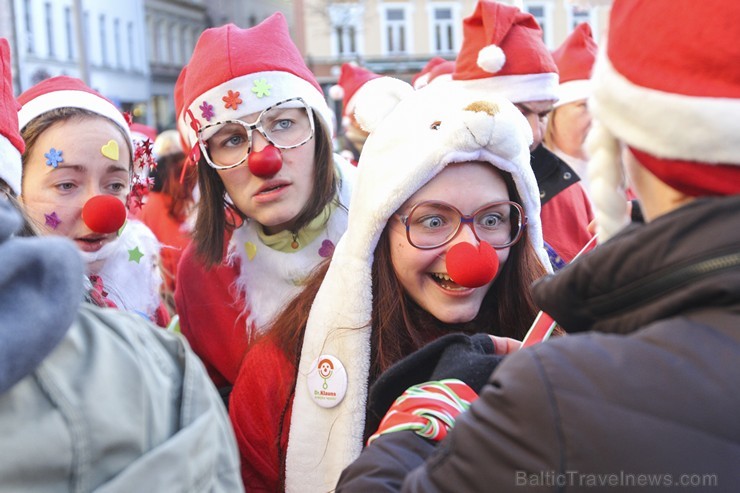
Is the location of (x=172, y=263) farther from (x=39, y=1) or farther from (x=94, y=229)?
(x=39, y=1)

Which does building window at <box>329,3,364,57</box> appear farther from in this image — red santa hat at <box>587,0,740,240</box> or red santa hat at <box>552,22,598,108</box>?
red santa hat at <box>587,0,740,240</box>

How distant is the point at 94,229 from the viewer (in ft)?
9.14

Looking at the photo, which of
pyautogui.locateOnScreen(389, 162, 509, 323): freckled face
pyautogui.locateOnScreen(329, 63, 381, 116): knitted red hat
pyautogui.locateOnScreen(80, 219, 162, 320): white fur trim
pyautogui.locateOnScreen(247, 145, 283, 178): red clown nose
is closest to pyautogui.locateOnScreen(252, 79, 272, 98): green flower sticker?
pyautogui.locateOnScreen(247, 145, 283, 178): red clown nose

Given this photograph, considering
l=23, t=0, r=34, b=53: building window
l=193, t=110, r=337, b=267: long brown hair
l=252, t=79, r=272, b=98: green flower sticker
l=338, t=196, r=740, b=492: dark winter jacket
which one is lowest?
l=23, t=0, r=34, b=53: building window

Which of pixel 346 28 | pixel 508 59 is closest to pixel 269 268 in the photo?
pixel 508 59

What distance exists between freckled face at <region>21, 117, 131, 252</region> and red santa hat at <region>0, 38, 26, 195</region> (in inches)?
12.2

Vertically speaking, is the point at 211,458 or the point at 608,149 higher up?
the point at 608,149

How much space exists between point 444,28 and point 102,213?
32552 mm

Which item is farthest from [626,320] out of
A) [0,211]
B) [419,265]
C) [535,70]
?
[535,70]

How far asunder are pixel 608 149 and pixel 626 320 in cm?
30

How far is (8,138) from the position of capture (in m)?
2.44

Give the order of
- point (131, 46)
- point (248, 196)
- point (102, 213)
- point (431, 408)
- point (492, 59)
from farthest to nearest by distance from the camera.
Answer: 1. point (131, 46)
2. point (492, 59)
3. point (248, 196)
4. point (102, 213)
5. point (431, 408)

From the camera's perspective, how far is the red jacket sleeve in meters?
2.20

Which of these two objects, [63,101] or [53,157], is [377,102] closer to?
[53,157]
